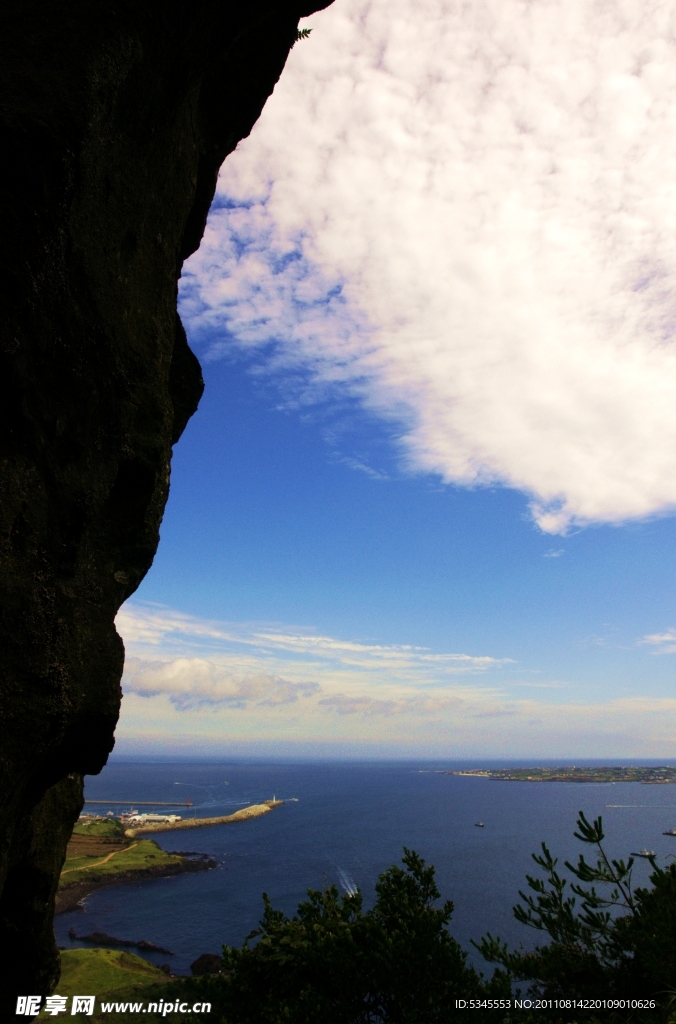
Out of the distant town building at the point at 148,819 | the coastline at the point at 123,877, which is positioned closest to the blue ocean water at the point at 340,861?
the coastline at the point at 123,877

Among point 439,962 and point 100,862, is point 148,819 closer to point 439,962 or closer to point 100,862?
point 100,862

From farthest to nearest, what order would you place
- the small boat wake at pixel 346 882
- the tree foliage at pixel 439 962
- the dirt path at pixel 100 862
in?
1. the dirt path at pixel 100 862
2. the small boat wake at pixel 346 882
3. the tree foliage at pixel 439 962

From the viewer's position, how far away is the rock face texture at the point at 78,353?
267 inches

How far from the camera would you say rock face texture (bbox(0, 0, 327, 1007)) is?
6.78 m

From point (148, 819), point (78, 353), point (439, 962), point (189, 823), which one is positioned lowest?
point (189, 823)

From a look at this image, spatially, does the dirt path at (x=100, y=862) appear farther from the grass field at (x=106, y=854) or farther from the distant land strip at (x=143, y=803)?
the distant land strip at (x=143, y=803)

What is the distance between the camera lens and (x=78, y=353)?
26.9 feet

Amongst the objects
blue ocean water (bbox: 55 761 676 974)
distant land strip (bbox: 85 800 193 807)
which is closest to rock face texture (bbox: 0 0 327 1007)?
blue ocean water (bbox: 55 761 676 974)

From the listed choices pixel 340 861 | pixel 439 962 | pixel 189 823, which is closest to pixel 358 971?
pixel 439 962

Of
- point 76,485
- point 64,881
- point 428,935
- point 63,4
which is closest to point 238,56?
point 63,4

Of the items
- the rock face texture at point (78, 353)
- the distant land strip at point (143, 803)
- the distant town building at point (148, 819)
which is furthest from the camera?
the distant land strip at point (143, 803)

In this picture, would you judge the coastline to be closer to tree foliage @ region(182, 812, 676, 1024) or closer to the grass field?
the grass field

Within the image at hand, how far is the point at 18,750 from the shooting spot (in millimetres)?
7043

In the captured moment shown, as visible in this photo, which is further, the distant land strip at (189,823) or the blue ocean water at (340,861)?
the distant land strip at (189,823)
